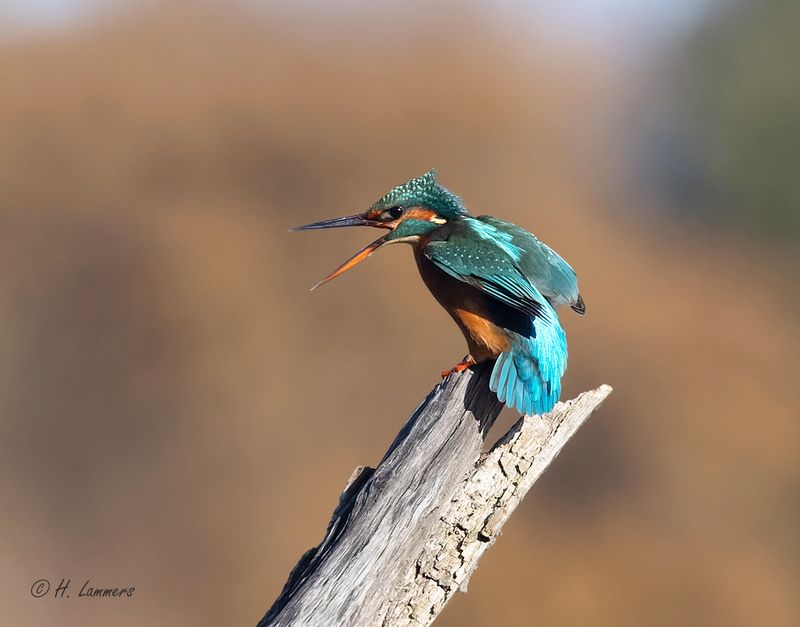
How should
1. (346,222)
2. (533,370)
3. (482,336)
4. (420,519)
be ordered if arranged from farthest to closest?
(346,222) → (482,336) → (533,370) → (420,519)

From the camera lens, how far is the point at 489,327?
3604 millimetres

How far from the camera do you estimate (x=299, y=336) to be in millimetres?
10633

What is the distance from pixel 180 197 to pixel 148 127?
136cm

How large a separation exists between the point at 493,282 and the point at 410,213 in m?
0.55

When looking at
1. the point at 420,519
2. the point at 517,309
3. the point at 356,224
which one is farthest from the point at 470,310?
the point at 420,519

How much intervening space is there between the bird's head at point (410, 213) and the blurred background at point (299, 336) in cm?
546

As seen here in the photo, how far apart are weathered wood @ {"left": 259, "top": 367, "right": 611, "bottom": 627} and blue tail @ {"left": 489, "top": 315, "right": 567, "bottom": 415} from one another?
0.09 metres

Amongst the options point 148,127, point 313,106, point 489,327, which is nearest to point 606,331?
point 313,106

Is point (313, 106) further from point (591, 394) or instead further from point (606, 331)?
point (591, 394)

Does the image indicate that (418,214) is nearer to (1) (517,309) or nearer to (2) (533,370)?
(1) (517,309)

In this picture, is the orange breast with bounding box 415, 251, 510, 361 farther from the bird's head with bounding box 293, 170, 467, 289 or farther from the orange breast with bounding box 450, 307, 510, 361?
the bird's head with bounding box 293, 170, 467, 289

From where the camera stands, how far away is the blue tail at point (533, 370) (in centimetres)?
326

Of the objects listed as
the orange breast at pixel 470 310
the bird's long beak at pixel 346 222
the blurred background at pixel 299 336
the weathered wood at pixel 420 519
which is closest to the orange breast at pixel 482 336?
the orange breast at pixel 470 310

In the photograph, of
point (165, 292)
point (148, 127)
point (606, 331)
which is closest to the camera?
point (165, 292)
